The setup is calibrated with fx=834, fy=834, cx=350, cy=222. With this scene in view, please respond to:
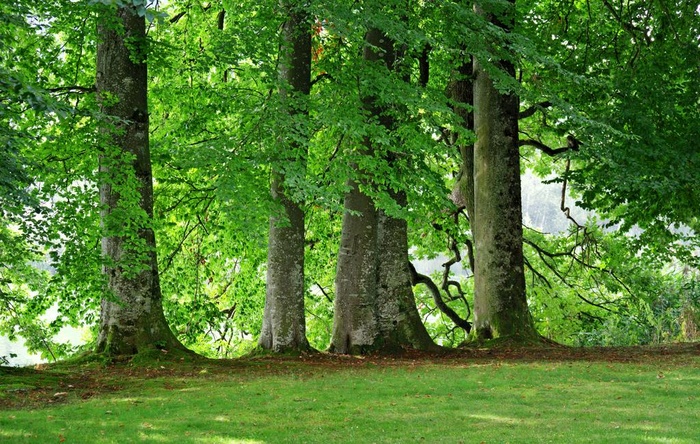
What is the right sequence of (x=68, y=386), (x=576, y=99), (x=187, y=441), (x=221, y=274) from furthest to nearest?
(x=221, y=274)
(x=576, y=99)
(x=68, y=386)
(x=187, y=441)

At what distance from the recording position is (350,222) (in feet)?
53.0

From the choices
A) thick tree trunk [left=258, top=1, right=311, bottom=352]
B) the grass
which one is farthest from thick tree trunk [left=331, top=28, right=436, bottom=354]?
the grass

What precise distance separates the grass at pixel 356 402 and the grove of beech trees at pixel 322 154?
52.4 inches

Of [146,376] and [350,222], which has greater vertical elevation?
[350,222]

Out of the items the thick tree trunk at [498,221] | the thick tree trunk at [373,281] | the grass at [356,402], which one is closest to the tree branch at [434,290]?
the thick tree trunk at [498,221]

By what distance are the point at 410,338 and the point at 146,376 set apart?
608cm

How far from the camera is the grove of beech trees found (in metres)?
12.4

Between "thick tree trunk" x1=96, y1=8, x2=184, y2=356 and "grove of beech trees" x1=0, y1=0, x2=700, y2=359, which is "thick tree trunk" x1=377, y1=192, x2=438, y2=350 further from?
"thick tree trunk" x1=96, y1=8, x2=184, y2=356

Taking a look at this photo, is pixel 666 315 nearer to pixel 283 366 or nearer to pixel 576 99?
pixel 576 99

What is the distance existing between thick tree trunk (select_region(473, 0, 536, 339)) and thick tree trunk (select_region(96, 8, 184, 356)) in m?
6.48

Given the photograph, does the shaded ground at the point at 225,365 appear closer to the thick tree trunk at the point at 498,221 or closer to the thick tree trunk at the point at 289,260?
the thick tree trunk at the point at 289,260

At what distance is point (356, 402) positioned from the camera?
10.3 metres

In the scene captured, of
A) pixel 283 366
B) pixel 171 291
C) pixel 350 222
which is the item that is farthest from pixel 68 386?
pixel 171 291

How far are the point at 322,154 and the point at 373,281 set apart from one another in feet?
14.5
